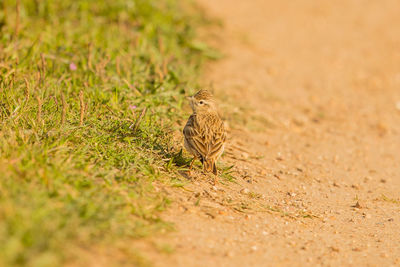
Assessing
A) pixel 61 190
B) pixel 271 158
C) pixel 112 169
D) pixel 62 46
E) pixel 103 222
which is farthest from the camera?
pixel 62 46

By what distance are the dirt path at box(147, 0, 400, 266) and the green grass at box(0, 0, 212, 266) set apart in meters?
0.49

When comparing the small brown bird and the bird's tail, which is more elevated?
the small brown bird

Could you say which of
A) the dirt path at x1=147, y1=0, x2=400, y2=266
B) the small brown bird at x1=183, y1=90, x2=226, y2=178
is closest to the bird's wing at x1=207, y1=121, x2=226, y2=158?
the small brown bird at x1=183, y1=90, x2=226, y2=178

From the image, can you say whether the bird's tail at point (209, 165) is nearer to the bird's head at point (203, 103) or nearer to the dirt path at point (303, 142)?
the dirt path at point (303, 142)

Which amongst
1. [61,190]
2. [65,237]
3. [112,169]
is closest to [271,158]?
[112,169]

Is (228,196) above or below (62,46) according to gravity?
below

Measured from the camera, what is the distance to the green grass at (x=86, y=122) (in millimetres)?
3736

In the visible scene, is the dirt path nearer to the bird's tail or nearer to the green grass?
the bird's tail

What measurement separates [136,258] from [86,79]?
12.3 feet

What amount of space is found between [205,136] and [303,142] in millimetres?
2756

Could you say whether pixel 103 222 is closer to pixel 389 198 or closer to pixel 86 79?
pixel 86 79

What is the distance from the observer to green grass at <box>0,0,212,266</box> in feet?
12.3

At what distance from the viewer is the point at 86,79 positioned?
6.93 m

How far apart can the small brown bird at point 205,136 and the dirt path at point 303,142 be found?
350 millimetres
